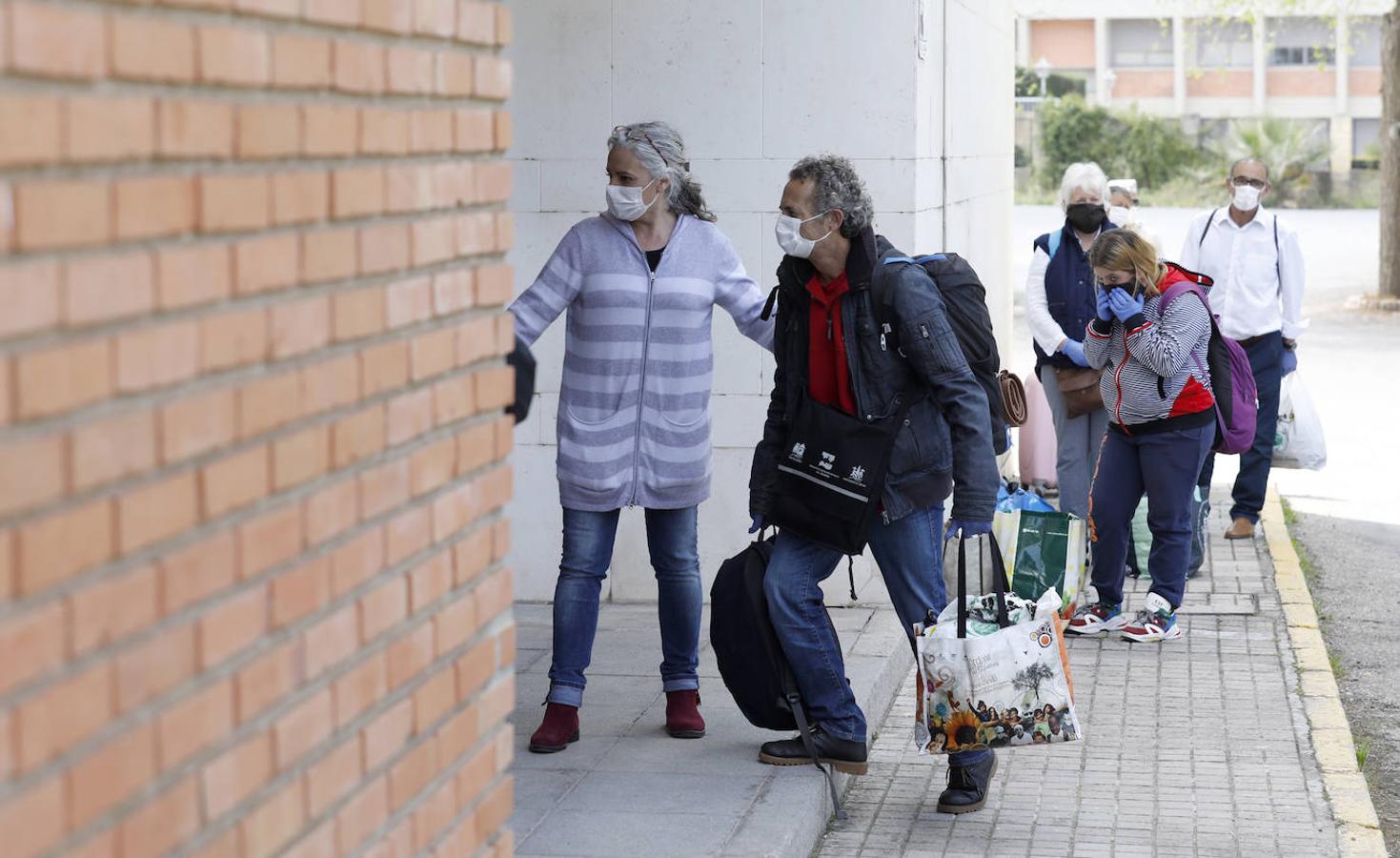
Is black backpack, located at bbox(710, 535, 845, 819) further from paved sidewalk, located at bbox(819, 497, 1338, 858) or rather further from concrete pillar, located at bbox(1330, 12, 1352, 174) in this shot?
concrete pillar, located at bbox(1330, 12, 1352, 174)

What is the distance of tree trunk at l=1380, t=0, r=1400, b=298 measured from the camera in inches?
904

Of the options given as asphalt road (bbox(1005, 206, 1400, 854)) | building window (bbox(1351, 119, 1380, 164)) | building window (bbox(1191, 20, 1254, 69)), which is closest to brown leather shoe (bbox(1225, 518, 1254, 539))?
asphalt road (bbox(1005, 206, 1400, 854))

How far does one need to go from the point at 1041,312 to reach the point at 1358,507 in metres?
A: 3.71

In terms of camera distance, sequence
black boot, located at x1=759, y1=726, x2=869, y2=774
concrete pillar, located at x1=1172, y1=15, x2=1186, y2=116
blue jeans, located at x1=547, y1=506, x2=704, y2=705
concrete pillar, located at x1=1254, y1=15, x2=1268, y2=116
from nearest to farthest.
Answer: black boot, located at x1=759, y1=726, x2=869, y2=774 < blue jeans, located at x1=547, y1=506, x2=704, y2=705 < concrete pillar, located at x1=1172, y1=15, x2=1186, y2=116 < concrete pillar, located at x1=1254, y1=15, x2=1268, y2=116

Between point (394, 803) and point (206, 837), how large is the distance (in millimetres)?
567

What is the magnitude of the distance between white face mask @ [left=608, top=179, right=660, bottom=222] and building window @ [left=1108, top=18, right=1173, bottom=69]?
6599cm

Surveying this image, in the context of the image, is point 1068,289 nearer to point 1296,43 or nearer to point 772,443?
point 772,443

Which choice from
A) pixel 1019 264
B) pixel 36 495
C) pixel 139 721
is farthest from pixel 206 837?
pixel 1019 264

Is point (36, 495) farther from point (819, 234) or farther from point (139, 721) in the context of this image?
point (819, 234)

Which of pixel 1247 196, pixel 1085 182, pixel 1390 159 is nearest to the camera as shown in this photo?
pixel 1085 182

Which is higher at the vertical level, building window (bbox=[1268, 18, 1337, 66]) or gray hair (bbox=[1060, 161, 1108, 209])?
building window (bbox=[1268, 18, 1337, 66])

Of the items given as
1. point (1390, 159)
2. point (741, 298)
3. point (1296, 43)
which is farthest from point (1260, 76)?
point (741, 298)

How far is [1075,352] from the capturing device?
837 cm

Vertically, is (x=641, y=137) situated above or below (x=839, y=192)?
above
